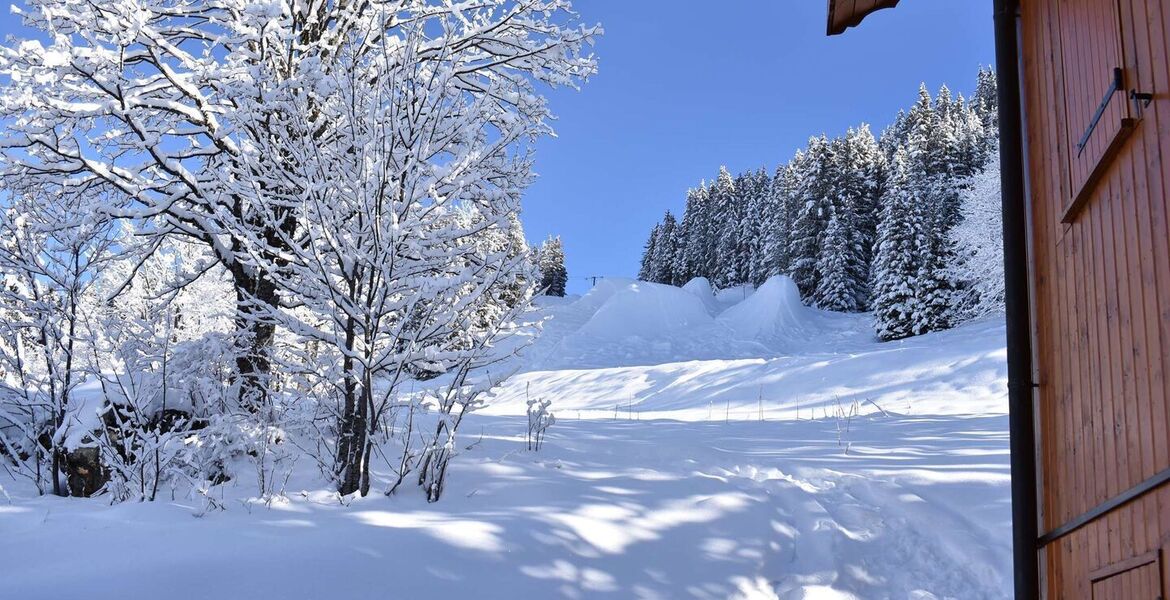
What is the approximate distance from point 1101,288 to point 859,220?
113ft

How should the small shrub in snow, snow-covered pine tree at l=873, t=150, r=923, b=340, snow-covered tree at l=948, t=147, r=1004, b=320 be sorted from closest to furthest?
the small shrub in snow < snow-covered tree at l=948, t=147, r=1004, b=320 < snow-covered pine tree at l=873, t=150, r=923, b=340

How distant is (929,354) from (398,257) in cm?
953

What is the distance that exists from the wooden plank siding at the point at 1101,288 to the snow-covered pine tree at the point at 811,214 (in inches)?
1337

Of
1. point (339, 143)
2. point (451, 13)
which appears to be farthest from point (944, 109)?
point (339, 143)

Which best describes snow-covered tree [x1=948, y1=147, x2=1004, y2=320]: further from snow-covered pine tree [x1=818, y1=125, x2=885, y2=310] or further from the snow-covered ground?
the snow-covered ground

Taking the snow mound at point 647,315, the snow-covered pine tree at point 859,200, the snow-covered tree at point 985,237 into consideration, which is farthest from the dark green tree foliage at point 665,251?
the snow-covered tree at point 985,237

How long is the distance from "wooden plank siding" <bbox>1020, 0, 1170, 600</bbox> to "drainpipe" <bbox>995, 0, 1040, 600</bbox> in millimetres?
63

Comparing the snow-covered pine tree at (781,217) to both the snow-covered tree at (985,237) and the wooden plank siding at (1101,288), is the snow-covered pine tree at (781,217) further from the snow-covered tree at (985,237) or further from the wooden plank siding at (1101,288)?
the wooden plank siding at (1101,288)

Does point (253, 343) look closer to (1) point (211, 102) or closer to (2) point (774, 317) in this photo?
(1) point (211, 102)

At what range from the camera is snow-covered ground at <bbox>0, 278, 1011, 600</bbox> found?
245 cm

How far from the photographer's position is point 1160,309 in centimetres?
185

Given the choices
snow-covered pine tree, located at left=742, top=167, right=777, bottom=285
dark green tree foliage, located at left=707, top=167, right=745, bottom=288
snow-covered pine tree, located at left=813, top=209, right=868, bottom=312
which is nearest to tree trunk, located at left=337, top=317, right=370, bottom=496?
snow-covered pine tree, located at left=813, top=209, right=868, bottom=312

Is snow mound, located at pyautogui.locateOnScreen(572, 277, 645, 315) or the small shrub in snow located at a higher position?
snow mound, located at pyautogui.locateOnScreen(572, 277, 645, 315)

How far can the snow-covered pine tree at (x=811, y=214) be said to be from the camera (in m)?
35.2
